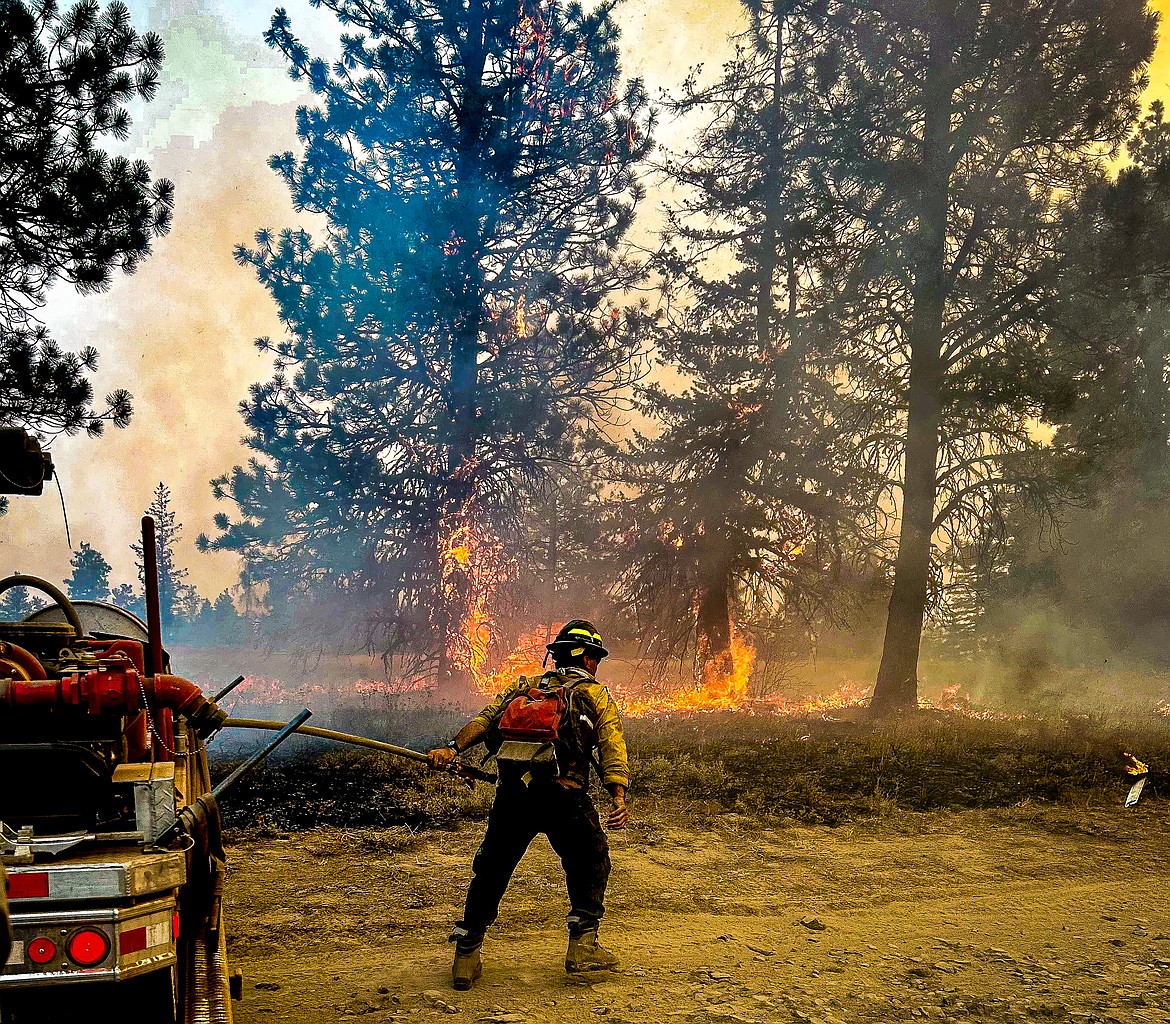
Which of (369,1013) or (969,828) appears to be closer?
(369,1013)

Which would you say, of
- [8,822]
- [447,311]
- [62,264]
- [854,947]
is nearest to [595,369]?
[447,311]

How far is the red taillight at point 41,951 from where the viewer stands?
114 inches

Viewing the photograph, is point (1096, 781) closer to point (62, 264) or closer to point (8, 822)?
point (8, 822)

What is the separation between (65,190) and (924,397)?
12.1 m

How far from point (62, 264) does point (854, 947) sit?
393 inches

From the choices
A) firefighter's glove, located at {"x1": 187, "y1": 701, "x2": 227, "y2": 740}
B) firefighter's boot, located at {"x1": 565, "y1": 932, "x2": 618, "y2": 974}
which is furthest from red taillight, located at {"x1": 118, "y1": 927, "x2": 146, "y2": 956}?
firefighter's boot, located at {"x1": 565, "y1": 932, "x2": 618, "y2": 974}

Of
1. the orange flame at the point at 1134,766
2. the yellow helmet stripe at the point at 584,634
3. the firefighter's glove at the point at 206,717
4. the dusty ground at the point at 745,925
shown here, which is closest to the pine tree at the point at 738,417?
the orange flame at the point at 1134,766

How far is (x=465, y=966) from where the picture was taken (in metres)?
5.34

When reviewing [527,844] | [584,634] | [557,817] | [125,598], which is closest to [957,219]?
[584,634]

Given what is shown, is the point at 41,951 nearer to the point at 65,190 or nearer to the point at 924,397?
the point at 65,190

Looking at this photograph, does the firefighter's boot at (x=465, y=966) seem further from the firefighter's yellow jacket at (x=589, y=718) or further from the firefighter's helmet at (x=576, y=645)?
the firefighter's helmet at (x=576, y=645)

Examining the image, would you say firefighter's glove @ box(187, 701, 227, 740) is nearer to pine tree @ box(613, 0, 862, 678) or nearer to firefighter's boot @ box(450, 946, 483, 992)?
firefighter's boot @ box(450, 946, 483, 992)

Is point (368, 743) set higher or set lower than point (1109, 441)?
lower

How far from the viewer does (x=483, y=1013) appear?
196 inches
